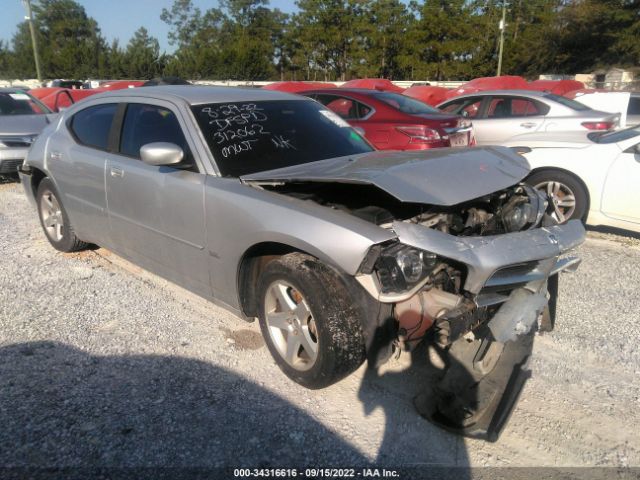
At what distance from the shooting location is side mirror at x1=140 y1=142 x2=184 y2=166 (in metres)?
3.21

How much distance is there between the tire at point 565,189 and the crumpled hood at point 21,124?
825 centimetres

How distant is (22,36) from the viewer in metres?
78.4

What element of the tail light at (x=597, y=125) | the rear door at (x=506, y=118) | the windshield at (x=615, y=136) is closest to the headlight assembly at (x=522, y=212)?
the windshield at (x=615, y=136)

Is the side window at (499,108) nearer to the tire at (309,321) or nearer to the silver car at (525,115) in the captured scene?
the silver car at (525,115)

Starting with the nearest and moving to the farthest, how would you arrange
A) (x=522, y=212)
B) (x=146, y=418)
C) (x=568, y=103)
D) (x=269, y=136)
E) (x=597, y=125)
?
1. (x=146, y=418)
2. (x=522, y=212)
3. (x=269, y=136)
4. (x=597, y=125)
5. (x=568, y=103)

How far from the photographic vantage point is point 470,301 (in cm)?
258

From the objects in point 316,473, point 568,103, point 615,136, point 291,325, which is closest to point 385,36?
point 568,103

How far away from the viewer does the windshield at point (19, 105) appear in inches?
378

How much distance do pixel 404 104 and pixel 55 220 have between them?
17.8 ft

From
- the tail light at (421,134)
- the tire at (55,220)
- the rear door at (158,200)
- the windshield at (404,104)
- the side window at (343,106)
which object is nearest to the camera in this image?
the rear door at (158,200)

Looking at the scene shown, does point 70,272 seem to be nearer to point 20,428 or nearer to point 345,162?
point 20,428

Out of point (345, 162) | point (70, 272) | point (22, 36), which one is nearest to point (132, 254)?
point (70, 272)

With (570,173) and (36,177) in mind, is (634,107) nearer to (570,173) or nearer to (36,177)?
(570,173)

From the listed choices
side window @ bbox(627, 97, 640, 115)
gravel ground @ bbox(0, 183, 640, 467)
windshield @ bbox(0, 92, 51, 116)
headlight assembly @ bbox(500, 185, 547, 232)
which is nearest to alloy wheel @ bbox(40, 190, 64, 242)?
gravel ground @ bbox(0, 183, 640, 467)
